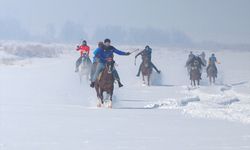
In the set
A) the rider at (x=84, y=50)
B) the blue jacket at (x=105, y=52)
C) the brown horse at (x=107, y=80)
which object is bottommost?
the brown horse at (x=107, y=80)

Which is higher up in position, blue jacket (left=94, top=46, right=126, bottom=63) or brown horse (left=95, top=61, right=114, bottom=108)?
blue jacket (left=94, top=46, right=126, bottom=63)

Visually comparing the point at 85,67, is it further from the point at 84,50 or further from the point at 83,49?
the point at 83,49

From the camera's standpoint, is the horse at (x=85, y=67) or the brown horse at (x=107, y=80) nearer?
the brown horse at (x=107, y=80)

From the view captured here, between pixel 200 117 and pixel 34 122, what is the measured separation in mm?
3923

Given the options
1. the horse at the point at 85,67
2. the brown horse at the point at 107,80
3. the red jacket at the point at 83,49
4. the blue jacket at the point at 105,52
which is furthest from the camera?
the horse at the point at 85,67

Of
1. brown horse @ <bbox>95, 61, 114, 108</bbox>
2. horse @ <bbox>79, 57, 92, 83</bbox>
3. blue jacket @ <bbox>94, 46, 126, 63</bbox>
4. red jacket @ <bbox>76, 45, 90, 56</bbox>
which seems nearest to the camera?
blue jacket @ <bbox>94, 46, 126, 63</bbox>

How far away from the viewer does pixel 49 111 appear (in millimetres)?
13109

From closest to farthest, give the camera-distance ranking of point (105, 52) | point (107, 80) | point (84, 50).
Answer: point (105, 52)
point (107, 80)
point (84, 50)

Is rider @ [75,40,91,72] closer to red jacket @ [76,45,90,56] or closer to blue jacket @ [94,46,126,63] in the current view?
red jacket @ [76,45,90,56]

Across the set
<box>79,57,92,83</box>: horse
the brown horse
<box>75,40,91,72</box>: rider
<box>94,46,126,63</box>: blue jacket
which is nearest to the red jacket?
<box>75,40,91,72</box>: rider

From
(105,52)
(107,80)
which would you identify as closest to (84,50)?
(107,80)

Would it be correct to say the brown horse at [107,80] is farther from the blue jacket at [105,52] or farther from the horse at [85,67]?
the horse at [85,67]

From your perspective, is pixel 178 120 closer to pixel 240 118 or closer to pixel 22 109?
pixel 240 118

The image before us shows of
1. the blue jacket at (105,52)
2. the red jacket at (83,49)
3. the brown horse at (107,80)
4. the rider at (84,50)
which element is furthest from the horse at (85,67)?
the blue jacket at (105,52)
